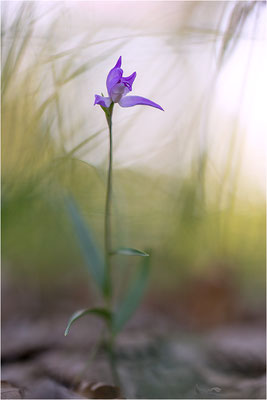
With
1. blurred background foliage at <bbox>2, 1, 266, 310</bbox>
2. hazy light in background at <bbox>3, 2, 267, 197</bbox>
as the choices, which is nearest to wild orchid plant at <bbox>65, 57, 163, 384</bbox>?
blurred background foliage at <bbox>2, 1, 266, 310</bbox>

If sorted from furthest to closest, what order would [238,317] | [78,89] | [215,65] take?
[238,317] < [78,89] < [215,65]

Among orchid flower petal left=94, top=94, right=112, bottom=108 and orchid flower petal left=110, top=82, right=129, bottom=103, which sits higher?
orchid flower petal left=110, top=82, right=129, bottom=103

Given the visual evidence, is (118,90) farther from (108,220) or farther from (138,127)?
(138,127)

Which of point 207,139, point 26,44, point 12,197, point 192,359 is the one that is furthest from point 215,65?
point 192,359

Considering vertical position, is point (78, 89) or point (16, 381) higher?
point (78, 89)

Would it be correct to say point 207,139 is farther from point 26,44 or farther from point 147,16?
point 26,44

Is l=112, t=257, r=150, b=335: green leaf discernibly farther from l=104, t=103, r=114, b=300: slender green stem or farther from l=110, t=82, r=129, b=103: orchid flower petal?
l=110, t=82, r=129, b=103: orchid flower petal
